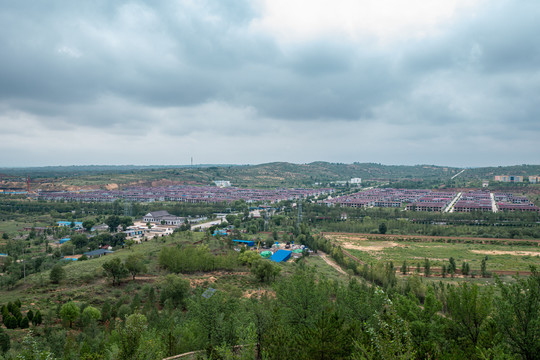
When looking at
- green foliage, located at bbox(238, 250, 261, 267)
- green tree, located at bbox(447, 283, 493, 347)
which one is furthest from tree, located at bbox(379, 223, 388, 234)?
green tree, located at bbox(447, 283, 493, 347)

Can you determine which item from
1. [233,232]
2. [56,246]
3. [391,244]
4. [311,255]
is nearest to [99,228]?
[56,246]

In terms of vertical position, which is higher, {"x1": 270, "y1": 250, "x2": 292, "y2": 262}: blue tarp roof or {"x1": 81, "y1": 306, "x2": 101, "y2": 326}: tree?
{"x1": 81, "y1": 306, "x2": 101, "y2": 326}: tree

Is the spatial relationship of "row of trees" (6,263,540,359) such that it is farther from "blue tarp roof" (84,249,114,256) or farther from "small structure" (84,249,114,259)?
"blue tarp roof" (84,249,114,256)

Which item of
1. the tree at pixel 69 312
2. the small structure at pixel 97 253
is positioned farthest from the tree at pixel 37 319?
the small structure at pixel 97 253

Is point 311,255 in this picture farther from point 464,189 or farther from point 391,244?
point 464,189

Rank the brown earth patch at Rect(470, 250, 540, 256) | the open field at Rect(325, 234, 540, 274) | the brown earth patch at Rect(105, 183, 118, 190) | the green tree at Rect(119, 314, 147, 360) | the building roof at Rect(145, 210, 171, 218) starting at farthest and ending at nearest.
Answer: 1. the brown earth patch at Rect(105, 183, 118, 190)
2. the building roof at Rect(145, 210, 171, 218)
3. the brown earth patch at Rect(470, 250, 540, 256)
4. the open field at Rect(325, 234, 540, 274)
5. the green tree at Rect(119, 314, 147, 360)

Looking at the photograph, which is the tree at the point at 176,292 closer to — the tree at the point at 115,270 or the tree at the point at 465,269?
the tree at the point at 115,270

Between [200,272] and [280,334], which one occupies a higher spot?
[280,334]
